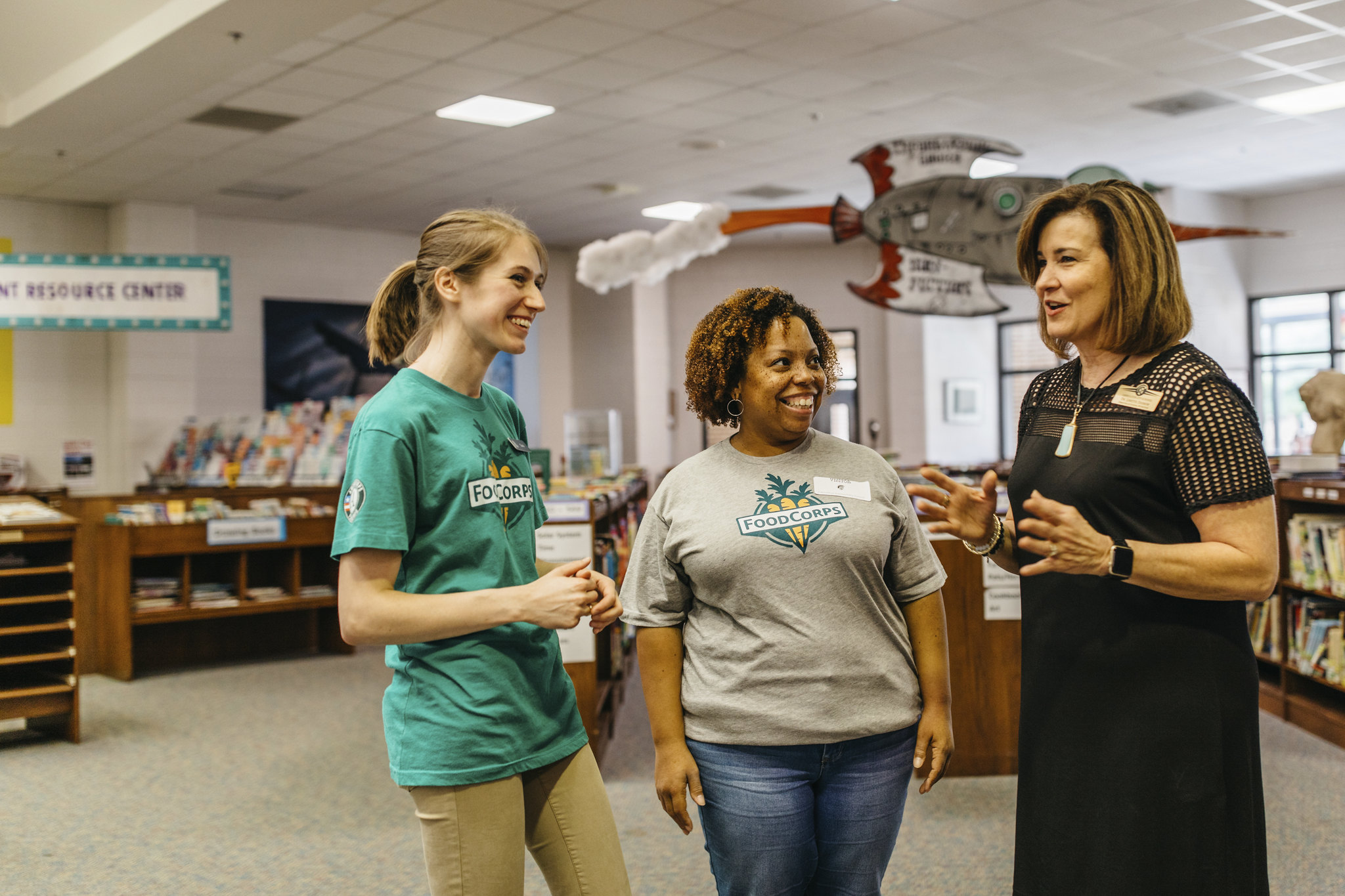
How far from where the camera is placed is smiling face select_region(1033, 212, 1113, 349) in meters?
1.70

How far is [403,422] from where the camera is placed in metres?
1.62

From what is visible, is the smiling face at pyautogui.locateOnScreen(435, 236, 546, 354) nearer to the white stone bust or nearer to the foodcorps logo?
the foodcorps logo

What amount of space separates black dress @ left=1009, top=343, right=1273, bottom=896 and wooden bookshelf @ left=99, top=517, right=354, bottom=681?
18.2ft

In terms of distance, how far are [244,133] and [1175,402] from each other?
7.82 m

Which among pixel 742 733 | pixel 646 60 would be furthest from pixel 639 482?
pixel 742 733

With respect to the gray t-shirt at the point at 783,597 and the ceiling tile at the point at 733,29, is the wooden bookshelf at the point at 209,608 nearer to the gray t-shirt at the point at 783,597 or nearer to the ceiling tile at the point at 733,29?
the ceiling tile at the point at 733,29

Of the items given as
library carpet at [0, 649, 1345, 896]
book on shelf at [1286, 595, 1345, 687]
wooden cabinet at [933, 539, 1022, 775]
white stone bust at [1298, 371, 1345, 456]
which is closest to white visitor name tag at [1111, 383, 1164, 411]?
library carpet at [0, 649, 1345, 896]

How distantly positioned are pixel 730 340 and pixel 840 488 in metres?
0.34

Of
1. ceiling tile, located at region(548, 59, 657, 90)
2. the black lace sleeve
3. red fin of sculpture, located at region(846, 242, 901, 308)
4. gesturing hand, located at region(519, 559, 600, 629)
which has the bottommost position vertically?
gesturing hand, located at region(519, 559, 600, 629)

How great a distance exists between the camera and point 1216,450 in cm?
155

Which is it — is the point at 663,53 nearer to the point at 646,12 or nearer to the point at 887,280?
the point at 646,12

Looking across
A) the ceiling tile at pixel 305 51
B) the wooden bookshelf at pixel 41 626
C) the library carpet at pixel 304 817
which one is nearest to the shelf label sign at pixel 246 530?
the library carpet at pixel 304 817

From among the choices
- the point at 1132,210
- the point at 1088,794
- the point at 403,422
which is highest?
the point at 1132,210

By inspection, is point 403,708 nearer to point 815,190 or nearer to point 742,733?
point 742,733
